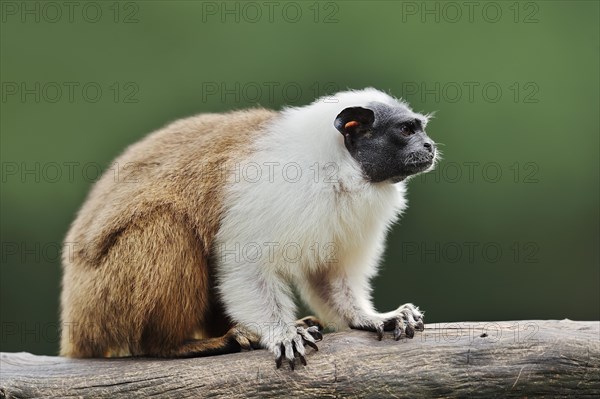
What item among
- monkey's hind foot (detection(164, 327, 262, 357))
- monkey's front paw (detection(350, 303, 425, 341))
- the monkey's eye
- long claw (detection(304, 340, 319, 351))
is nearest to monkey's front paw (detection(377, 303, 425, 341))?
monkey's front paw (detection(350, 303, 425, 341))

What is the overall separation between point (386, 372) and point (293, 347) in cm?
61

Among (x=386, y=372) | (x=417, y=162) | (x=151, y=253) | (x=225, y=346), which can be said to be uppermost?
(x=417, y=162)

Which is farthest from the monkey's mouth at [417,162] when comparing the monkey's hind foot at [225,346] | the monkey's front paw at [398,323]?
the monkey's hind foot at [225,346]

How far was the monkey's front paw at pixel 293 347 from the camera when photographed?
17.5 feet

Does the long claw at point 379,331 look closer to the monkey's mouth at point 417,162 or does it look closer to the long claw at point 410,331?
the long claw at point 410,331

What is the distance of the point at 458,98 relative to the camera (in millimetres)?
9422

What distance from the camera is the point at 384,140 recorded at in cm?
587

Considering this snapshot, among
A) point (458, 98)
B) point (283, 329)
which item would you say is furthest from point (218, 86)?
point (283, 329)

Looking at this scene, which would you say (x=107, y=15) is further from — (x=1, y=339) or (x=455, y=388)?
(x=455, y=388)

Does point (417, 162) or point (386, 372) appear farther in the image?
point (417, 162)

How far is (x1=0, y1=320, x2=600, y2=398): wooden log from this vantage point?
5.25 meters

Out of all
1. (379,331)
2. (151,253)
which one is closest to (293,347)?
(379,331)

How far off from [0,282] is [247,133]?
4698mm

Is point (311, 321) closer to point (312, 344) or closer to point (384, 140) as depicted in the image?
point (312, 344)
